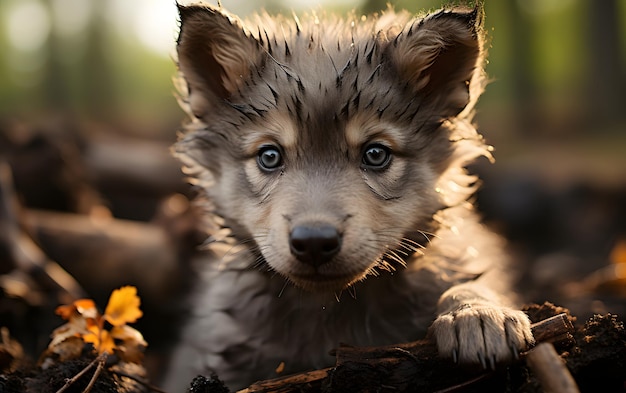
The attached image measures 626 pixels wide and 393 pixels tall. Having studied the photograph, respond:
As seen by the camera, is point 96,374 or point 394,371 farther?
point 96,374

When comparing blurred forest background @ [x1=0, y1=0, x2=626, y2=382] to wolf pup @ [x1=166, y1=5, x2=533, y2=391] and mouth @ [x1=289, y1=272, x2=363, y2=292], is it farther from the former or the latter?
mouth @ [x1=289, y1=272, x2=363, y2=292]

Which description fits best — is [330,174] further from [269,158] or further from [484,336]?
[484,336]

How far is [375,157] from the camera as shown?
10.9 ft

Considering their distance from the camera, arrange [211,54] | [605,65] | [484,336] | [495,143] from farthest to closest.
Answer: [495,143]
[605,65]
[211,54]
[484,336]

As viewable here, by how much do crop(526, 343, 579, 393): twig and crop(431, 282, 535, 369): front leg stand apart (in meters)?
0.14

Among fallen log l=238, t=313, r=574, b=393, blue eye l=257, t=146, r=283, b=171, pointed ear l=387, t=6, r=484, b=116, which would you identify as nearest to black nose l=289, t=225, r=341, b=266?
fallen log l=238, t=313, r=574, b=393

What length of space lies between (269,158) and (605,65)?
16587mm

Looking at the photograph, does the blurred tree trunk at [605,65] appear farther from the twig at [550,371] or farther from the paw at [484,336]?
the twig at [550,371]

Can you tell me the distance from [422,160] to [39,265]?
283 centimetres

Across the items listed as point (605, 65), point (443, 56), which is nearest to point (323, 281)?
point (443, 56)

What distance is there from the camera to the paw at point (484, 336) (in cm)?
253

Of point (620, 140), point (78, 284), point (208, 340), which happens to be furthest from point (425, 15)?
point (620, 140)

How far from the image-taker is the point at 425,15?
346 centimetres

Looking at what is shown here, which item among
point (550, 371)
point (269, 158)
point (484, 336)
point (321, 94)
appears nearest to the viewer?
point (550, 371)
